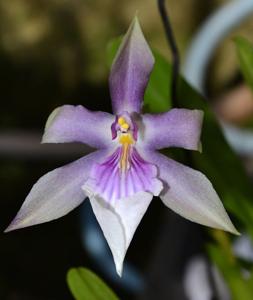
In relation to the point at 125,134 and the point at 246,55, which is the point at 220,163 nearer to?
the point at 246,55

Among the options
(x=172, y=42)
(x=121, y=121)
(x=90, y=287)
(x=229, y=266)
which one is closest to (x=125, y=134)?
(x=121, y=121)

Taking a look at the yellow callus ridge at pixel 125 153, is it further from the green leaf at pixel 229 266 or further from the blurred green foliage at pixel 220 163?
the green leaf at pixel 229 266

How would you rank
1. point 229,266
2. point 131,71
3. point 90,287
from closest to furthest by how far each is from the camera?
point 131,71
point 90,287
point 229,266

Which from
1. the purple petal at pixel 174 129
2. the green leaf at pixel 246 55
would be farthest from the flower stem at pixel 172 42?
the green leaf at pixel 246 55

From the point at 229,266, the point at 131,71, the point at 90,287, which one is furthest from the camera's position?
the point at 229,266

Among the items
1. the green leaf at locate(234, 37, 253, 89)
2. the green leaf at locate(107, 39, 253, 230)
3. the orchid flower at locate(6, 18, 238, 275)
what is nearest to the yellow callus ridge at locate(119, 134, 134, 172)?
the orchid flower at locate(6, 18, 238, 275)

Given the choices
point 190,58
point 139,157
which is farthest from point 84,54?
point 139,157

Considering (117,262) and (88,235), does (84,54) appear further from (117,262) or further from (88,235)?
(117,262)
